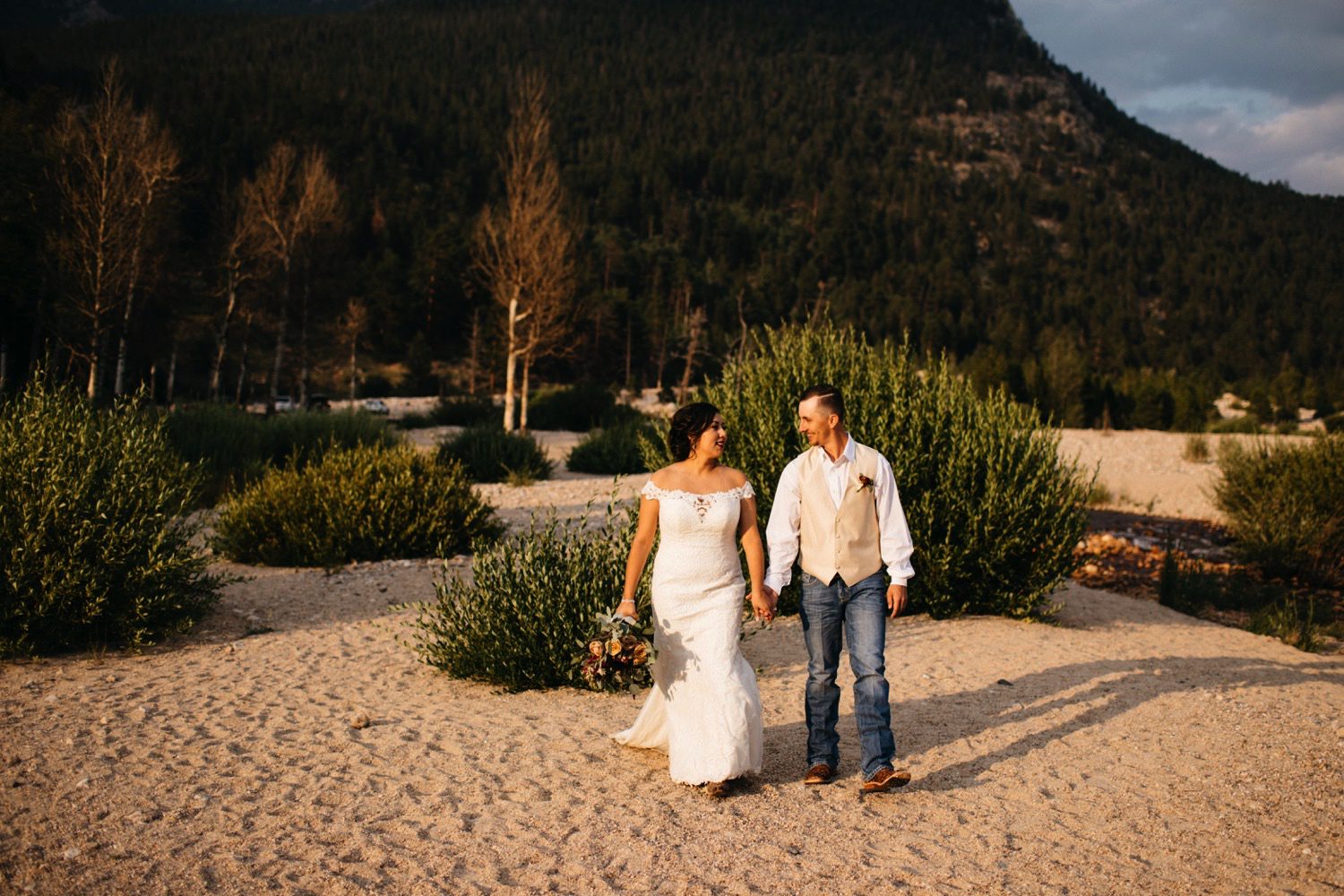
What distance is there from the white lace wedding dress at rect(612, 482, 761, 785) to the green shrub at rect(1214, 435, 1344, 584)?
1086cm

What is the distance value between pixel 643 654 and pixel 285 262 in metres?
32.0

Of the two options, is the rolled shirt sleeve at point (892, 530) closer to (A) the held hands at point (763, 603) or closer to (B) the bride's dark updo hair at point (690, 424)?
(A) the held hands at point (763, 603)

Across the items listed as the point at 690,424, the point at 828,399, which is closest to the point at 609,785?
the point at 690,424

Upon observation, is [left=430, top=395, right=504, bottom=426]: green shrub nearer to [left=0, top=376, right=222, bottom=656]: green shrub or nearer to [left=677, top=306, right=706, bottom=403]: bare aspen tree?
[left=677, top=306, right=706, bottom=403]: bare aspen tree

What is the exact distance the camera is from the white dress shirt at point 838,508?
4086mm

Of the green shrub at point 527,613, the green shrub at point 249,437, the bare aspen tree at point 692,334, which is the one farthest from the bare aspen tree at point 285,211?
the green shrub at point 527,613

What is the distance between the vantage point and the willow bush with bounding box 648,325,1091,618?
778 cm

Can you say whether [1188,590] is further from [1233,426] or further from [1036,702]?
[1233,426]

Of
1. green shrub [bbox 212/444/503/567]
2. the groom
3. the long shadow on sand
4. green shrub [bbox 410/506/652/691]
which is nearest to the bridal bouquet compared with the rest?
the groom

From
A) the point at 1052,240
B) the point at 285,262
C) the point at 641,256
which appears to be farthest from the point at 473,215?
the point at 1052,240

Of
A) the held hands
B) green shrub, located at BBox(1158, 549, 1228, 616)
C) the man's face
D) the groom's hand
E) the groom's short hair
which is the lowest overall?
green shrub, located at BBox(1158, 549, 1228, 616)

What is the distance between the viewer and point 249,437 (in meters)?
15.4

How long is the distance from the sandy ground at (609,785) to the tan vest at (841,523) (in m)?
1.06

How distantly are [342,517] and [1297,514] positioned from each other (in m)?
12.0
